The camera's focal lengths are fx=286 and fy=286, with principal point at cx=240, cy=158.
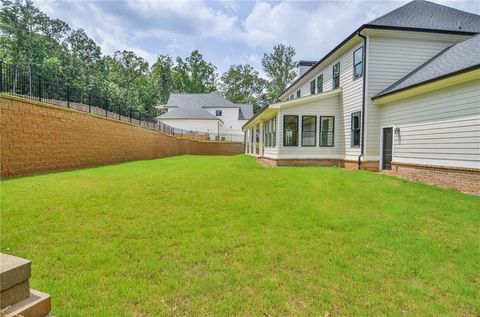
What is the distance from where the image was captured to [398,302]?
268 centimetres

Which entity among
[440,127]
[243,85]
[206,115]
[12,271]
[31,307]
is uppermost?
[243,85]

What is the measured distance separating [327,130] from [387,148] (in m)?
3.17

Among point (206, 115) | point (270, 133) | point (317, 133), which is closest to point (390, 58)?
point (317, 133)

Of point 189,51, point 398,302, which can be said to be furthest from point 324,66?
point 189,51

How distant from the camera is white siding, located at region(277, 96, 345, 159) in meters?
13.7

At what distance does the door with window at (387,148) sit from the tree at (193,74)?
53.1m

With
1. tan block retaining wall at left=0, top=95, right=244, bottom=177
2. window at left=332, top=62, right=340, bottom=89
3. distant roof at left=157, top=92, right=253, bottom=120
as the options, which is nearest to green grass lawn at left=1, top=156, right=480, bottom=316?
tan block retaining wall at left=0, top=95, right=244, bottom=177

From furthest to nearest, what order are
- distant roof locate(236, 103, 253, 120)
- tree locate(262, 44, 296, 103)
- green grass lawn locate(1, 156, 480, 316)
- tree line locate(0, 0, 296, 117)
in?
tree locate(262, 44, 296, 103) < distant roof locate(236, 103, 253, 120) < tree line locate(0, 0, 296, 117) < green grass lawn locate(1, 156, 480, 316)

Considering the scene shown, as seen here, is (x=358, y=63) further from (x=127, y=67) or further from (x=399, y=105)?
(x=127, y=67)

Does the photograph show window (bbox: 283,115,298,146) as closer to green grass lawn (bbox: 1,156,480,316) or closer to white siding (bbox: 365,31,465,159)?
white siding (bbox: 365,31,465,159)

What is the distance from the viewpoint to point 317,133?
1398 centimetres

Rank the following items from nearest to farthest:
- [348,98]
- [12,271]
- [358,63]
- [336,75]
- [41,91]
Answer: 1. [12,271]
2. [41,91]
3. [358,63]
4. [348,98]
5. [336,75]

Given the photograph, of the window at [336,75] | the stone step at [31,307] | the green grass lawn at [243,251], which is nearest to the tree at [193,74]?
the window at [336,75]

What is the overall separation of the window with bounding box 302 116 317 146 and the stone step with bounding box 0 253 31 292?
1307 centimetres
